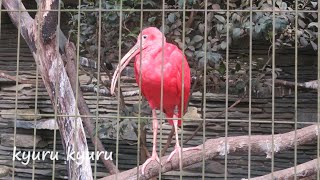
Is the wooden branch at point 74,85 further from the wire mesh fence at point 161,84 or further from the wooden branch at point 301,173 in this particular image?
the wooden branch at point 301,173

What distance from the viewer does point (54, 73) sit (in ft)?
9.19

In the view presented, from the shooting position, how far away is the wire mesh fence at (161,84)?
2324 millimetres

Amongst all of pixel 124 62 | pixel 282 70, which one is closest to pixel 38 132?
pixel 124 62

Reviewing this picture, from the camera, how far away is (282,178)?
2469mm

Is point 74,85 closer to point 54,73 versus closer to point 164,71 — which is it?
point 54,73

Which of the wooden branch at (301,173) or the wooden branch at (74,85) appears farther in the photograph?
the wooden branch at (74,85)

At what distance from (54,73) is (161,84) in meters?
0.87

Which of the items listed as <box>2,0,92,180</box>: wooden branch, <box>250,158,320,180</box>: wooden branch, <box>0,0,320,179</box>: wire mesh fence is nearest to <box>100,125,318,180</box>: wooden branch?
<box>0,0,320,179</box>: wire mesh fence

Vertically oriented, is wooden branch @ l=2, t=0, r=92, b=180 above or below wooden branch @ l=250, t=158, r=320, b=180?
above

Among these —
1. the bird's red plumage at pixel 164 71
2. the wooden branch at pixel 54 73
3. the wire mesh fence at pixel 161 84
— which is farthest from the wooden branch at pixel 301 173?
the wooden branch at pixel 54 73

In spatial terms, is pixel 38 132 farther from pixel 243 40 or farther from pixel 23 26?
pixel 243 40

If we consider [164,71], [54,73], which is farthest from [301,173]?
[54,73]

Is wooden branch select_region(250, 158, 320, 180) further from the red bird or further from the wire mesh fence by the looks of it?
the red bird

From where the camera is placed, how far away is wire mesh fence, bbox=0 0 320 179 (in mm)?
2324
